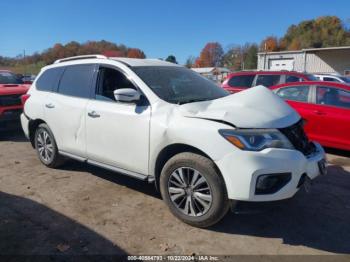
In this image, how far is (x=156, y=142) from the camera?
11.8ft

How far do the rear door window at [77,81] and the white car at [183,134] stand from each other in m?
0.02

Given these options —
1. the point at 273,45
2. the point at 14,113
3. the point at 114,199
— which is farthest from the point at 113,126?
the point at 273,45

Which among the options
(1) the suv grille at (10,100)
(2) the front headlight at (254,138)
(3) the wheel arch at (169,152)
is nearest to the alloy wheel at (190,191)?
(3) the wheel arch at (169,152)

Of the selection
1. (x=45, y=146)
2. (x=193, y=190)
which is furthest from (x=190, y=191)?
(x=45, y=146)

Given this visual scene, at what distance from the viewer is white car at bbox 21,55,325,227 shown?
305 cm

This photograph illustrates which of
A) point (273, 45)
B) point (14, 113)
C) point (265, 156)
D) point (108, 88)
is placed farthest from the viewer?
point (273, 45)

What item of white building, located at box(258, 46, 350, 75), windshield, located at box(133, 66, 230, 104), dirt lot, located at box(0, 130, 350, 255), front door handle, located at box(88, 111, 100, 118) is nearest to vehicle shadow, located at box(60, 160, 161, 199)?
dirt lot, located at box(0, 130, 350, 255)

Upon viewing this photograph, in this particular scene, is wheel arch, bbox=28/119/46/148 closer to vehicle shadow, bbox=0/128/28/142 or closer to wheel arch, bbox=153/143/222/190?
vehicle shadow, bbox=0/128/28/142

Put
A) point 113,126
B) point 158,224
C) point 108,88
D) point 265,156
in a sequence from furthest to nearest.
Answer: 1. point 108,88
2. point 113,126
3. point 158,224
4. point 265,156

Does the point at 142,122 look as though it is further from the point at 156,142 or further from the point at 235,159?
the point at 235,159

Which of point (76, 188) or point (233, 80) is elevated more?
point (233, 80)

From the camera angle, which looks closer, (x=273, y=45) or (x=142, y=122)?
(x=142, y=122)

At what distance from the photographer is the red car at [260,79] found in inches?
364

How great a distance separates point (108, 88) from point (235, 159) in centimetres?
219
